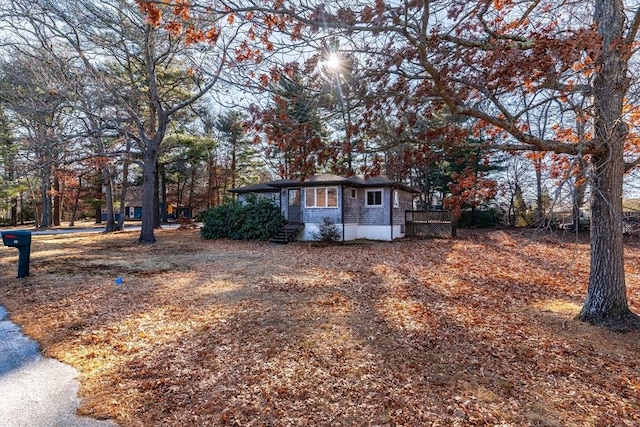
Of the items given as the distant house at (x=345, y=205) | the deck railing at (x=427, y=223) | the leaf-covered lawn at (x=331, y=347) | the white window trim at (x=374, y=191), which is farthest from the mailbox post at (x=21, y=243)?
the deck railing at (x=427, y=223)

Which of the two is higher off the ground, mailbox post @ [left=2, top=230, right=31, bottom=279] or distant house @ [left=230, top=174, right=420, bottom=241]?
distant house @ [left=230, top=174, right=420, bottom=241]

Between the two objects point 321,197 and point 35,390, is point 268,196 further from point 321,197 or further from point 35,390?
point 35,390

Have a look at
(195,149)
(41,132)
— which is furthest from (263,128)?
(195,149)

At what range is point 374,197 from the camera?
1689 cm

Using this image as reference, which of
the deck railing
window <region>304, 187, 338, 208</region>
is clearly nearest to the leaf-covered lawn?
window <region>304, 187, 338, 208</region>

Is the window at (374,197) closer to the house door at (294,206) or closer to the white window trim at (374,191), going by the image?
the white window trim at (374,191)

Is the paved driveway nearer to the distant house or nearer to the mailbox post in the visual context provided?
the mailbox post

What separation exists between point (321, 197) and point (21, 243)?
1105 cm

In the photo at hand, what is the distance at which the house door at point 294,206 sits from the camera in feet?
55.1

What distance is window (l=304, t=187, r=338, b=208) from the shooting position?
15859 millimetres

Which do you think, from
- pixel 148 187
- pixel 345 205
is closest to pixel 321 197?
pixel 345 205

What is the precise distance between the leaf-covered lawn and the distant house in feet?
25.5

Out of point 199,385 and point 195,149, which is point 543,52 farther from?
point 195,149

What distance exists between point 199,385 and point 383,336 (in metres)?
2.22
